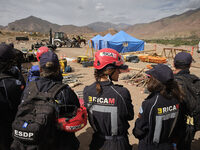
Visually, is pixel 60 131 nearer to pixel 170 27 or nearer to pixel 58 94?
pixel 58 94

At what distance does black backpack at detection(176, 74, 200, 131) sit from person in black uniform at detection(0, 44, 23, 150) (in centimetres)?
252

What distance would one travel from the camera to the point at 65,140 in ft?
5.87

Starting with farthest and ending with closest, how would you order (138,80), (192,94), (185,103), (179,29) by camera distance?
(179,29) → (138,80) → (192,94) → (185,103)

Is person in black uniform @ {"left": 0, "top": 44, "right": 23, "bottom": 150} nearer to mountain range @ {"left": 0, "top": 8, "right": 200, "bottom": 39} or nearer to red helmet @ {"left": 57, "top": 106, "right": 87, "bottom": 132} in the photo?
red helmet @ {"left": 57, "top": 106, "right": 87, "bottom": 132}

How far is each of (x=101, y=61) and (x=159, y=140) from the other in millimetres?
1270

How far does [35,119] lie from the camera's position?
4.61 feet

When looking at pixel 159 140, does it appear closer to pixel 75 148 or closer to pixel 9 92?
pixel 75 148

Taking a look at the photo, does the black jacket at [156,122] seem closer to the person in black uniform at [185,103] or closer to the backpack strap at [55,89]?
the person in black uniform at [185,103]

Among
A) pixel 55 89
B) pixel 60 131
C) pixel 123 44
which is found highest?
pixel 123 44

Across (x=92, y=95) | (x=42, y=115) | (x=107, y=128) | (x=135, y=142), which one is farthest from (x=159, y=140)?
(x=135, y=142)

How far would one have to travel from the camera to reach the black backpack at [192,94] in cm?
212

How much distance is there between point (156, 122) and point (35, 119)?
139 cm

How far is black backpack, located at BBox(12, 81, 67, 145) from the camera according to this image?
1.38 meters

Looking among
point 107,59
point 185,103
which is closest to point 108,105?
point 107,59
